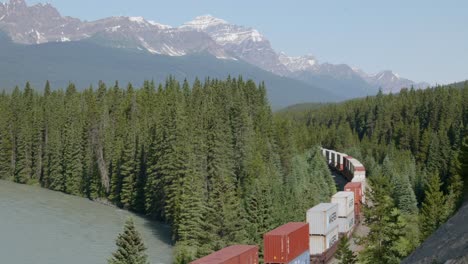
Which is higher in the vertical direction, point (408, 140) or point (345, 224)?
point (345, 224)

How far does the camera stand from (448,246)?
68.6 feet

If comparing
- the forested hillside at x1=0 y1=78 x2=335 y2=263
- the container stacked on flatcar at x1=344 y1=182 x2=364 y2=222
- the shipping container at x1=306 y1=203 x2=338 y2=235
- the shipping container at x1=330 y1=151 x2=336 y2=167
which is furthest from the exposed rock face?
the shipping container at x1=330 y1=151 x2=336 y2=167

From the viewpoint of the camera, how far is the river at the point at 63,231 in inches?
2087

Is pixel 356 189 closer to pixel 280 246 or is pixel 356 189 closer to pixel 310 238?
pixel 310 238

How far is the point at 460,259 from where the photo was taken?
17250 mm

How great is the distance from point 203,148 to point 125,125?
94.5 ft

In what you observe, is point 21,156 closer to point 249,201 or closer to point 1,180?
point 1,180

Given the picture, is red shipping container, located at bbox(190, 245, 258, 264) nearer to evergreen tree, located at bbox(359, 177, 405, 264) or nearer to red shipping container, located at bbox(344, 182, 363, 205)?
evergreen tree, located at bbox(359, 177, 405, 264)

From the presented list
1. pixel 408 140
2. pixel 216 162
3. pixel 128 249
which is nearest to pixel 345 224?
pixel 216 162

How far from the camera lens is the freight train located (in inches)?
1385

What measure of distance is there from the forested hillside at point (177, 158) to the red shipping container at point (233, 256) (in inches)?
547

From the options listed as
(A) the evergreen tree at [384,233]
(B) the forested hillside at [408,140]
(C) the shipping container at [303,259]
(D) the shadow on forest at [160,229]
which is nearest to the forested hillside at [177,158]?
(D) the shadow on forest at [160,229]

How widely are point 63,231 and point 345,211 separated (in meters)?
25.4

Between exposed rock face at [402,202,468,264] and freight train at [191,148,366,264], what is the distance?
10929 mm
